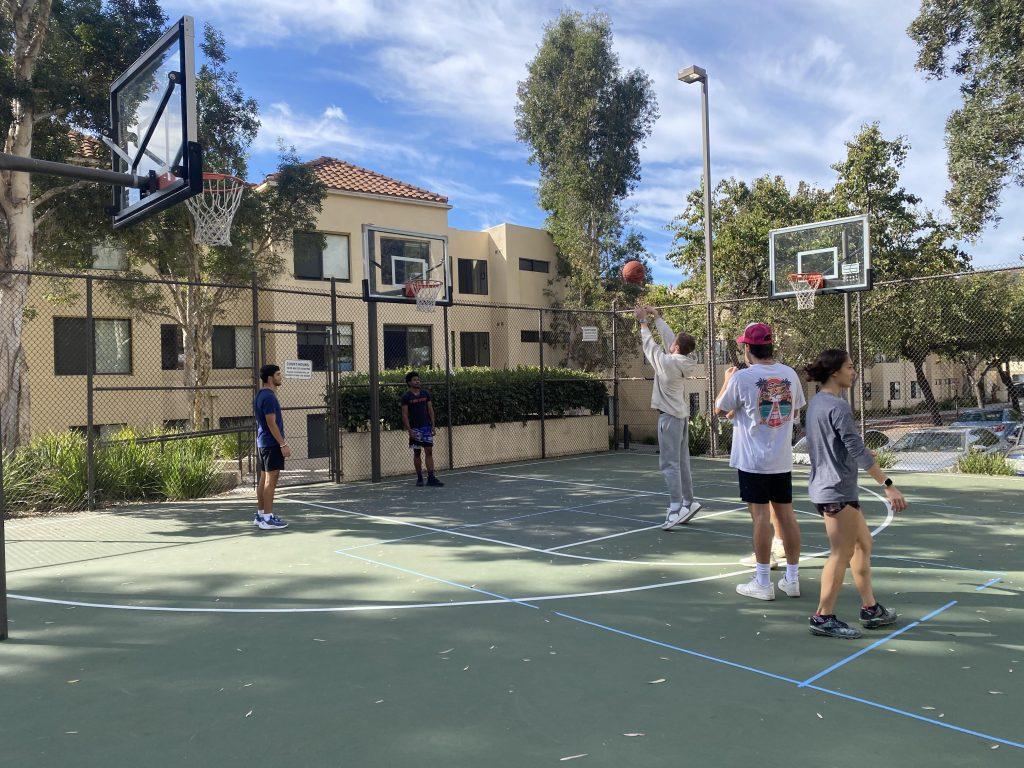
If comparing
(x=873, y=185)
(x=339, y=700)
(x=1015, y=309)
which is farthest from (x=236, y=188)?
(x=1015, y=309)

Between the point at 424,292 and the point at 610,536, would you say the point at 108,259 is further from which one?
the point at 610,536

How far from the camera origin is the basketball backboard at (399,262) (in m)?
12.9

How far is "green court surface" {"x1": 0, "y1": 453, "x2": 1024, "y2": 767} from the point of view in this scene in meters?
3.30

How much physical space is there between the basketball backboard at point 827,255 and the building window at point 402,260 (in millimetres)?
6901

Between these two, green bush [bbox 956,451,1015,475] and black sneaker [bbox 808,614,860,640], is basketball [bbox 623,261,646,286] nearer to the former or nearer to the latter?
black sneaker [bbox 808,614,860,640]

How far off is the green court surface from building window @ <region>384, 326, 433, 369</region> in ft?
52.5

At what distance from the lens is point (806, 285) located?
13836 mm

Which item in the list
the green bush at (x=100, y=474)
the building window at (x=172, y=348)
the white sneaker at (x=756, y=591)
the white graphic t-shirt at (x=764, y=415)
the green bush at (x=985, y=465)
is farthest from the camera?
the building window at (x=172, y=348)

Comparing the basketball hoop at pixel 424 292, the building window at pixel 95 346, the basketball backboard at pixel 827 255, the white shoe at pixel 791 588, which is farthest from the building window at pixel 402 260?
the building window at pixel 95 346

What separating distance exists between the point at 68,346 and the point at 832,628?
830 inches

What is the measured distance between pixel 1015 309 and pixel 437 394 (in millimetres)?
28654

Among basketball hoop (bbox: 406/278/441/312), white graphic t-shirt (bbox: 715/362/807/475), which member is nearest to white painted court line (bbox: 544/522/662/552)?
white graphic t-shirt (bbox: 715/362/807/475)

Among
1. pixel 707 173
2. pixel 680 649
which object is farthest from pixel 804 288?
pixel 680 649

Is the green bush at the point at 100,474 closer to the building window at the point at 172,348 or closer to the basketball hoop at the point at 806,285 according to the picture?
the building window at the point at 172,348
